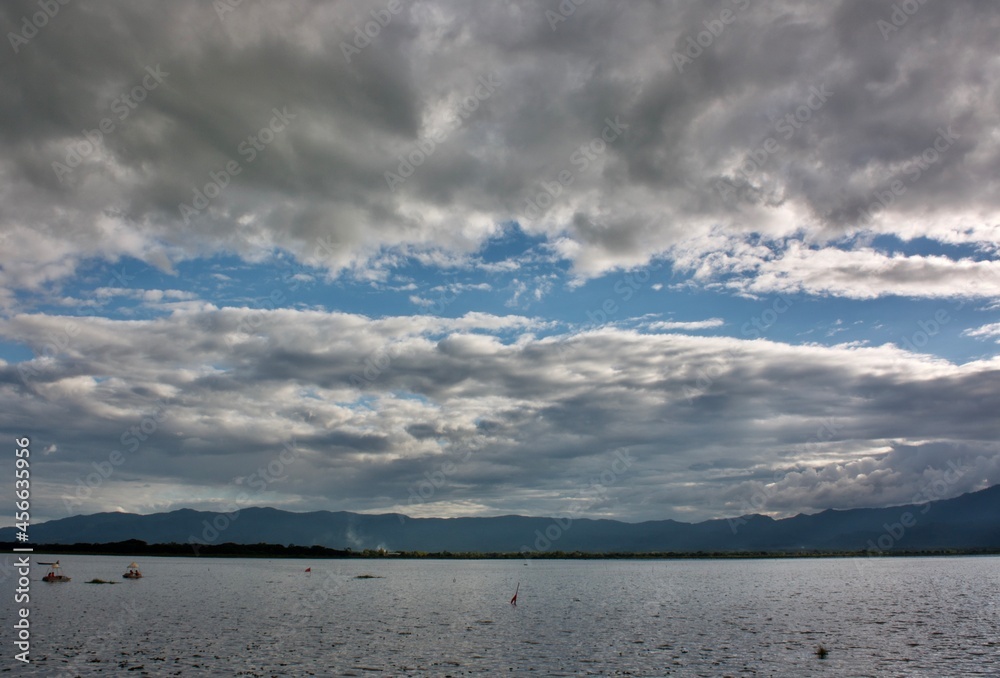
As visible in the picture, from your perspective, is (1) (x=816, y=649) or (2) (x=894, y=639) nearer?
(1) (x=816, y=649)

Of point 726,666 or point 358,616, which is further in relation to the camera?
point 358,616

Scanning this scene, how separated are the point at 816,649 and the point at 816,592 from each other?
85.8 m

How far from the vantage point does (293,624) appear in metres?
78.2

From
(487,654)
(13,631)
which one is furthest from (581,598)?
(13,631)

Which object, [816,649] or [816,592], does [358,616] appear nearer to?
[816,649]

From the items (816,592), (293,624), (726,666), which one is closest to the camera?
(726,666)

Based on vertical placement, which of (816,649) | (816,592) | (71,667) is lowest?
(816,592)

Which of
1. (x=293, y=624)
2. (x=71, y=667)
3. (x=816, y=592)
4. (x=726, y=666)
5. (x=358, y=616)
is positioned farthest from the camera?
(x=816, y=592)

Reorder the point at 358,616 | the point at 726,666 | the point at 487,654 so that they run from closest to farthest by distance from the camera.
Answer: the point at 726,666 < the point at 487,654 < the point at 358,616

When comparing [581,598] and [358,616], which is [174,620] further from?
[581,598]

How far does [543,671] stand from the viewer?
50.7 metres

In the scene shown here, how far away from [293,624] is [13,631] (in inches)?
1078

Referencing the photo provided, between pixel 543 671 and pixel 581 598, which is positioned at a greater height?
pixel 543 671

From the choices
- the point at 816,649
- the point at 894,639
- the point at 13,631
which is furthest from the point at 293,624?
the point at 894,639
